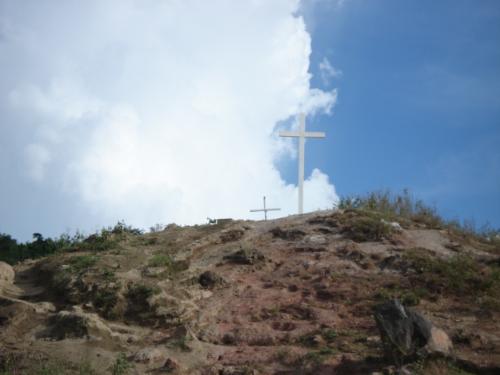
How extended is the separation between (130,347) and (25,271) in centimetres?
522

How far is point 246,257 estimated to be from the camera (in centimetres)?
1160

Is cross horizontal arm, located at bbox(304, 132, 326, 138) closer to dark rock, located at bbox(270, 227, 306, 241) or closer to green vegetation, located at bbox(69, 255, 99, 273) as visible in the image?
dark rock, located at bbox(270, 227, 306, 241)

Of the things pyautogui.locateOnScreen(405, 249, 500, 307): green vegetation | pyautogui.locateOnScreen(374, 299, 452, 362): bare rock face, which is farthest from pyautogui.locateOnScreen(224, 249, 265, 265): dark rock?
pyautogui.locateOnScreen(374, 299, 452, 362): bare rock face

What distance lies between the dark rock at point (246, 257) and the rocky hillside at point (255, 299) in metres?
0.03

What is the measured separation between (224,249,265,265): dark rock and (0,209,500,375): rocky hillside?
0.10ft

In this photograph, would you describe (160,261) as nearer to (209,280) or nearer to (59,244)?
(209,280)

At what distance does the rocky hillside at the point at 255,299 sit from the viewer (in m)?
7.93

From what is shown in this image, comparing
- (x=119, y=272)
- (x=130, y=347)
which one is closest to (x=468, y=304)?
(x=130, y=347)

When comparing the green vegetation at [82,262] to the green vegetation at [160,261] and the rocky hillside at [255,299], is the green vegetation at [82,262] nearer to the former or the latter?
the rocky hillside at [255,299]

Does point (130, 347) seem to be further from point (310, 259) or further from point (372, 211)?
point (372, 211)

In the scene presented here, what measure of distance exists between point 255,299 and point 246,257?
62.0 inches

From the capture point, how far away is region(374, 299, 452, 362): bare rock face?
718cm

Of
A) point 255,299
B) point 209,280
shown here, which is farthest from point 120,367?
point 209,280

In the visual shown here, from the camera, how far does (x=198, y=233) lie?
13.6 meters
